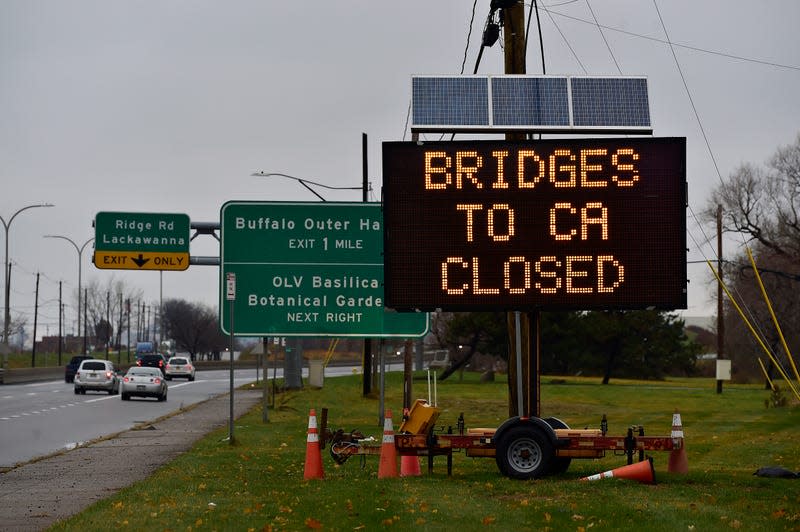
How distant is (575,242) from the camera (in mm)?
15312

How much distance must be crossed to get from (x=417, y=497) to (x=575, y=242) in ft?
11.9

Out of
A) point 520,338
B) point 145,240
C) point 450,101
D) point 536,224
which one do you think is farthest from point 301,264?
point 536,224

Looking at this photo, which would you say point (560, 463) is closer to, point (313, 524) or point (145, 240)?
point (313, 524)

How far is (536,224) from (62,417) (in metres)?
24.8

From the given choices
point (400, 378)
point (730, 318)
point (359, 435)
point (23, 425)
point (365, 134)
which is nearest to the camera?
point (359, 435)

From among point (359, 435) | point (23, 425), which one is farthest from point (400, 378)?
point (359, 435)

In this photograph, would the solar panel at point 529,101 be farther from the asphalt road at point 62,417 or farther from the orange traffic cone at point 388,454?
the asphalt road at point 62,417

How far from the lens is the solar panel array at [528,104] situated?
16.4 metres

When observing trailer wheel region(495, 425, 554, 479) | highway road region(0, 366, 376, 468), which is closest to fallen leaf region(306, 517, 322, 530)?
trailer wheel region(495, 425, 554, 479)

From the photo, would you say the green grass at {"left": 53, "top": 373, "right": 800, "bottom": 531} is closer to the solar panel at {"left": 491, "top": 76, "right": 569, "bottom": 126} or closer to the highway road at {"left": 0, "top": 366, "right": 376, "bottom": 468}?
the highway road at {"left": 0, "top": 366, "right": 376, "bottom": 468}

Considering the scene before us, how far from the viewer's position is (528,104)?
54.6 ft

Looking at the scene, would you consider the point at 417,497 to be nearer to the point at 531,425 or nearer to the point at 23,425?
the point at 531,425

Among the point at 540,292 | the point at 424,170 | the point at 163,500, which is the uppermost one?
the point at 424,170

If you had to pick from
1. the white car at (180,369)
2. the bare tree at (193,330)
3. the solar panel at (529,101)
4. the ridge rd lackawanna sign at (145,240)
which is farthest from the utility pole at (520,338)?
the bare tree at (193,330)
